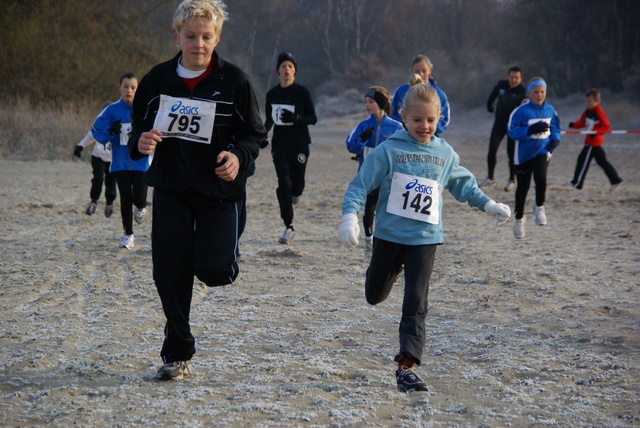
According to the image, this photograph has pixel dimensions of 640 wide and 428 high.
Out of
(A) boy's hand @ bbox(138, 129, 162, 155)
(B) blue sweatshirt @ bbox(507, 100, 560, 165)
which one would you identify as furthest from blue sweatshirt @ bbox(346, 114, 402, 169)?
(A) boy's hand @ bbox(138, 129, 162, 155)

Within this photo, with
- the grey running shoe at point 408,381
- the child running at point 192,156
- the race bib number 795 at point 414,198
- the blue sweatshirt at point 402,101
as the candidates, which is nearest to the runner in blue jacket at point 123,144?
the blue sweatshirt at point 402,101

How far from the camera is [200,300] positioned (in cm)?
652

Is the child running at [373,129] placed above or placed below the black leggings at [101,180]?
above

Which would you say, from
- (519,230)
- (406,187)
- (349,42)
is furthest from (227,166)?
(349,42)

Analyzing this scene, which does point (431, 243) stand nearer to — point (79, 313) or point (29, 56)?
point (79, 313)

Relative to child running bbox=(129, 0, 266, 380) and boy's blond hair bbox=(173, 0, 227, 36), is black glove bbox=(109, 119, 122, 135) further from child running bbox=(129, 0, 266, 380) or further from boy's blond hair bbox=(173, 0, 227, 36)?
boy's blond hair bbox=(173, 0, 227, 36)

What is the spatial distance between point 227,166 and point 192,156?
0.25 metres

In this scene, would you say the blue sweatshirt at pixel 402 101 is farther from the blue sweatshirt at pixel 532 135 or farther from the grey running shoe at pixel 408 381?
the grey running shoe at pixel 408 381

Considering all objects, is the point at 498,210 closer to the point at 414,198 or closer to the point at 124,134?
the point at 414,198

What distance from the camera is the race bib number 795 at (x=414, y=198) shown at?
4.45m

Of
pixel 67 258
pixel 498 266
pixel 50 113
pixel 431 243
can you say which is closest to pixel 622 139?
pixel 50 113

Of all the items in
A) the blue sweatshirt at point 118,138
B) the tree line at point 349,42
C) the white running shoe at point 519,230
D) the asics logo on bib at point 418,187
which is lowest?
the white running shoe at point 519,230

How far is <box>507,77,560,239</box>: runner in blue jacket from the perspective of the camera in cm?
938

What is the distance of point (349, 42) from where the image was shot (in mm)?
63719
